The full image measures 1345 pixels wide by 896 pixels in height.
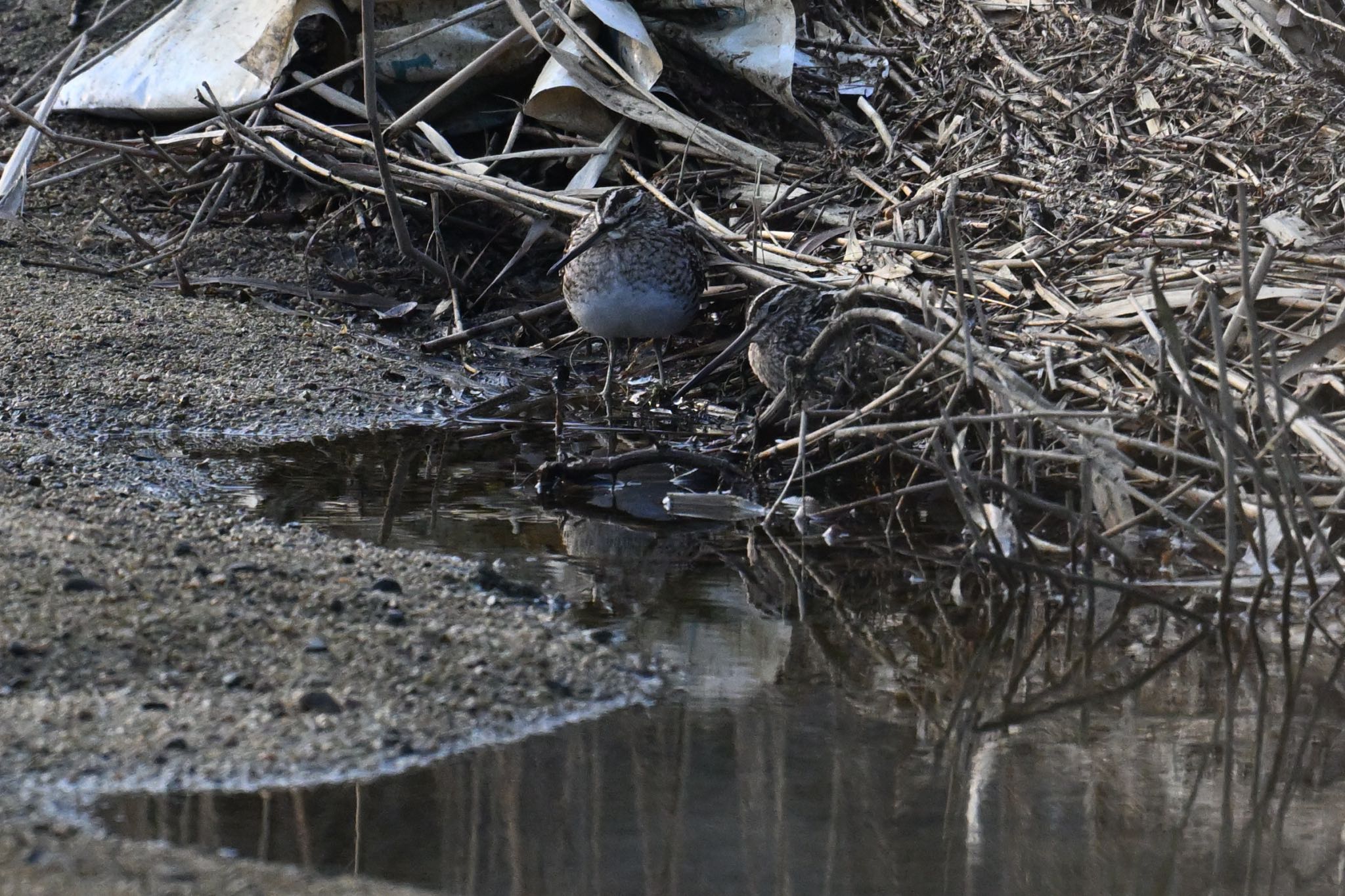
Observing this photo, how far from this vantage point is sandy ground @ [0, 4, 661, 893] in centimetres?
260

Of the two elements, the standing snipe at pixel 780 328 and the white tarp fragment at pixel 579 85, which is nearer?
the standing snipe at pixel 780 328

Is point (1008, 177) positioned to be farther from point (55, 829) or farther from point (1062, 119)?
point (55, 829)

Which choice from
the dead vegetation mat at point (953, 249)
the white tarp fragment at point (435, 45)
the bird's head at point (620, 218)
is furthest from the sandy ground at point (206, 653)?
the white tarp fragment at point (435, 45)

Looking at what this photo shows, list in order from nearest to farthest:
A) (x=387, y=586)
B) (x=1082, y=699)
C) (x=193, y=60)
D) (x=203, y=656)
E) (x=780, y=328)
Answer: (x=203, y=656) → (x=1082, y=699) → (x=387, y=586) → (x=780, y=328) → (x=193, y=60)

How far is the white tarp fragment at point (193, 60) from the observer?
24.1ft

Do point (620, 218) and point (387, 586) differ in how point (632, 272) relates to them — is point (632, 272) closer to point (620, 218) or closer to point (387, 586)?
point (620, 218)

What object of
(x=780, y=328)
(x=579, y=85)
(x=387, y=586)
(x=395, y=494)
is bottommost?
(x=387, y=586)

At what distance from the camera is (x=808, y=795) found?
280 centimetres

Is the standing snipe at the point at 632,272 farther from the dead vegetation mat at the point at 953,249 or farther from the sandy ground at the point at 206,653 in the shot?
the sandy ground at the point at 206,653

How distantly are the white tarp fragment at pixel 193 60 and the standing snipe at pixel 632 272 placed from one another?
8.06 ft

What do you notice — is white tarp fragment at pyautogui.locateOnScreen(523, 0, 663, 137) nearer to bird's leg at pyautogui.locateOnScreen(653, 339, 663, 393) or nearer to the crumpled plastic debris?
the crumpled plastic debris

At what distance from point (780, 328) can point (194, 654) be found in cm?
258

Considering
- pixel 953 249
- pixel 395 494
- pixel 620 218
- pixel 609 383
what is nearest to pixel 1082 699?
pixel 953 249

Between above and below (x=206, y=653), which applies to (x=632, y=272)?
above
